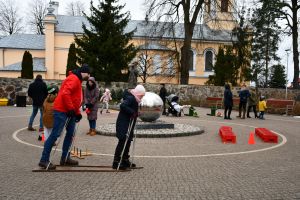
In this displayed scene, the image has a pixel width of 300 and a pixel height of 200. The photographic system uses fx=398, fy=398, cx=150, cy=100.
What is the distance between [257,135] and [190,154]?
546 cm

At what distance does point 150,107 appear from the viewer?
15.1 metres

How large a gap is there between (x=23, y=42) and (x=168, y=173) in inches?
2245

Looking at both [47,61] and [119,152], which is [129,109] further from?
[47,61]

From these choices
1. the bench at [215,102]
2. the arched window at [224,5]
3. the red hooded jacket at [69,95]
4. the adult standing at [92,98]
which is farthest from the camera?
the arched window at [224,5]

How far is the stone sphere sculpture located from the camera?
15.1 meters

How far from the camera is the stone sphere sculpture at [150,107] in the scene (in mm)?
15133

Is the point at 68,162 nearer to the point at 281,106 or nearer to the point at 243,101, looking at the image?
the point at 243,101

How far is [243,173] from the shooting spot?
8.48 metres

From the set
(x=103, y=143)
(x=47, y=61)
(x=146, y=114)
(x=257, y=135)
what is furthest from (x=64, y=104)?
(x=47, y=61)

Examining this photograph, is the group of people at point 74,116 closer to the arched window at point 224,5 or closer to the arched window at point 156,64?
the arched window at point 224,5

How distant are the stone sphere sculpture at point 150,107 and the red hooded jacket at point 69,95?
6.76 meters

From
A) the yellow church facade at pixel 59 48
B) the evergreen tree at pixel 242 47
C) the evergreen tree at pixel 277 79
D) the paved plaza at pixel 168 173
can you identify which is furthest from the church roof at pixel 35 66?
the paved plaza at pixel 168 173

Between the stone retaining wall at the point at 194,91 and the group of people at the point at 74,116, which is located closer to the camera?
the group of people at the point at 74,116

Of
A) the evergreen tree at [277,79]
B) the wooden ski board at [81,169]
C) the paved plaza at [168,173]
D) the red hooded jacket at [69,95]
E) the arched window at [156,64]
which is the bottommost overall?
the paved plaza at [168,173]
